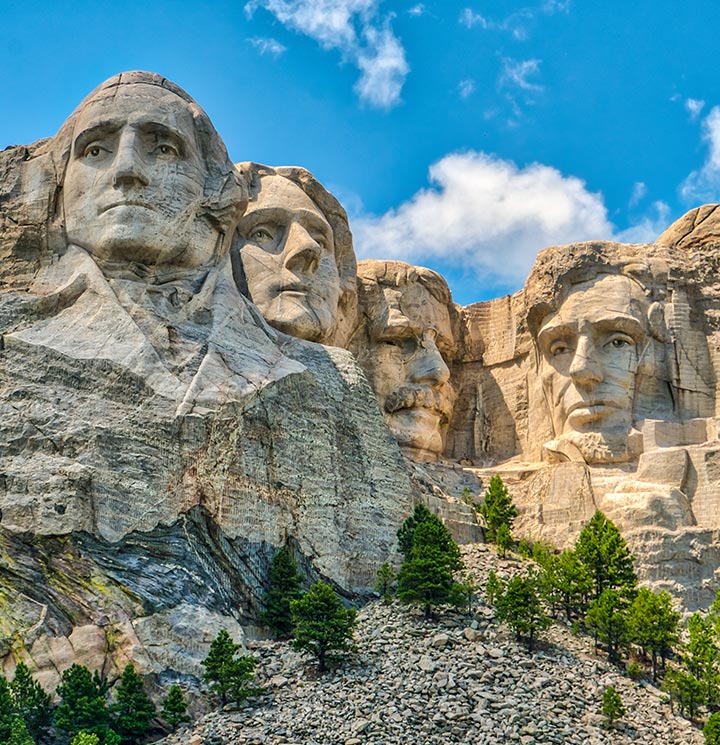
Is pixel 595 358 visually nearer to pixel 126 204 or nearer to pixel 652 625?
pixel 652 625

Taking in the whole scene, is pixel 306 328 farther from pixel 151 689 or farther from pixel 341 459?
pixel 151 689

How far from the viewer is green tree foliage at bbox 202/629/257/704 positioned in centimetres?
2692

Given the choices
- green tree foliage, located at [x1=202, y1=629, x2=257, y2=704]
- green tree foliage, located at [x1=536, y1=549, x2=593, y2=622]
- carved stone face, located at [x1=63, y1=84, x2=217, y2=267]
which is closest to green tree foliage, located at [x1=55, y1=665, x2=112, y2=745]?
green tree foliage, located at [x1=202, y1=629, x2=257, y2=704]

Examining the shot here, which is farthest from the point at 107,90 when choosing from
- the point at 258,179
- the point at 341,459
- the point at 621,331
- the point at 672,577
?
the point at 672,577

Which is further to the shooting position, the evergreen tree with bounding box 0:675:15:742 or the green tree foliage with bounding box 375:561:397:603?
the green tree foliage with bounding box 375:561:397:603

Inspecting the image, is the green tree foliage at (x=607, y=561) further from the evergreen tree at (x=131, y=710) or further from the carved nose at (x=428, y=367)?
the evergreen tree at (x=131, y=710)

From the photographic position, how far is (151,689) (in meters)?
27.3

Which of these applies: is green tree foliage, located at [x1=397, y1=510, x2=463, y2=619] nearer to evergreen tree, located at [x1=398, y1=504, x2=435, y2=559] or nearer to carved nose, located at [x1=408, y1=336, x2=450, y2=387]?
evergreen tree, located at [x1=398, y1=504, x2=435, y2=559]

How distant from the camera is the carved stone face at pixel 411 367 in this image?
35.7 m

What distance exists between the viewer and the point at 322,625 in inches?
1093

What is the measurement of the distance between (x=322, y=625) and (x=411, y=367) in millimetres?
9101

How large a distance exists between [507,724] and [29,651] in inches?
245

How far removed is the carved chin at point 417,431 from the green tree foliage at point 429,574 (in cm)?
560

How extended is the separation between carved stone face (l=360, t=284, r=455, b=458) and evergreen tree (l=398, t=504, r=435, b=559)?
13.9ft
